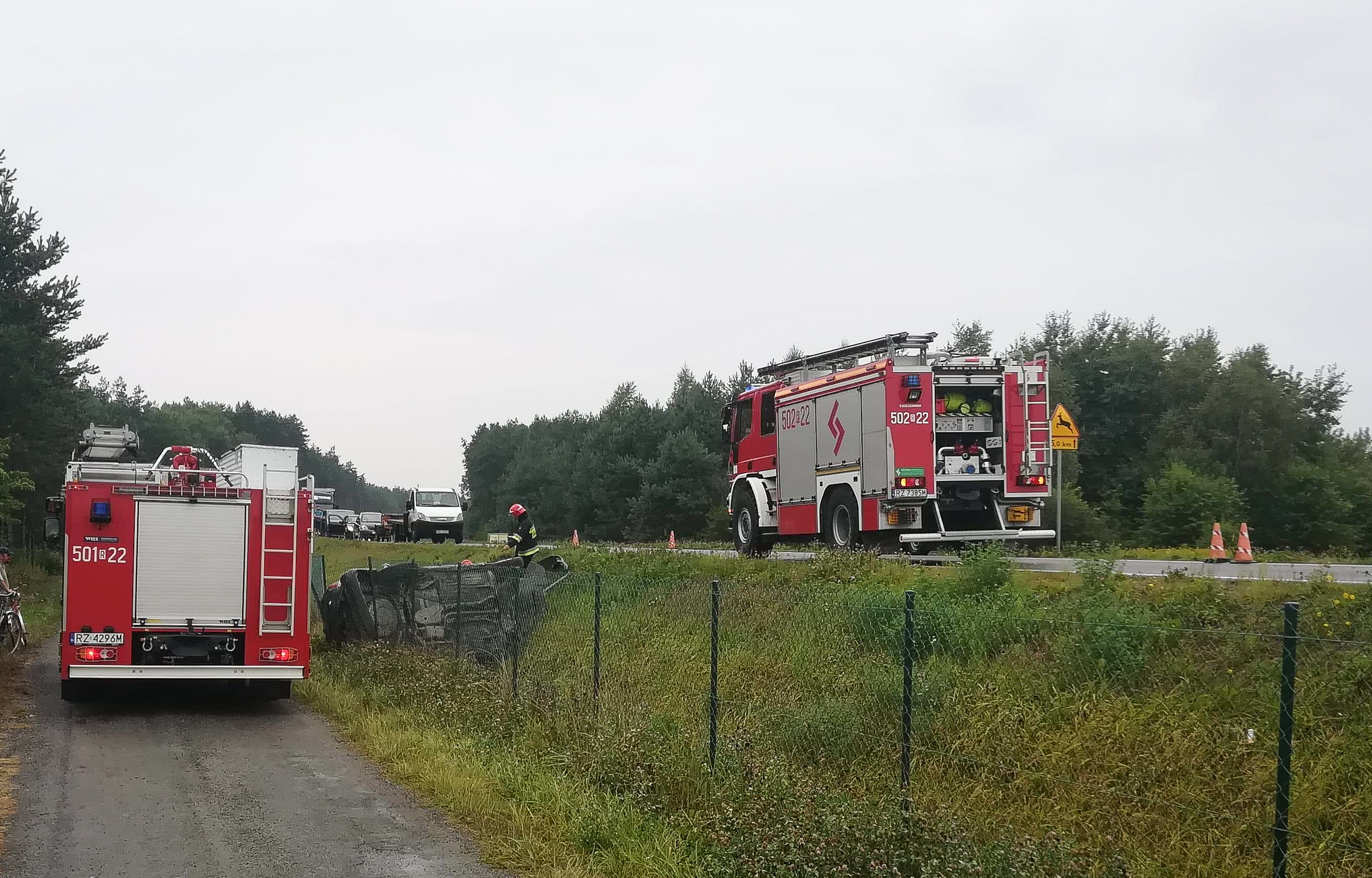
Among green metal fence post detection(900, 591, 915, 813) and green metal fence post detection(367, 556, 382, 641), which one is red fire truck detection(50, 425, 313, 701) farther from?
green metal fence post detection(900, 591, 915, 813)

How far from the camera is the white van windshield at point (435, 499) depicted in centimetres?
4428

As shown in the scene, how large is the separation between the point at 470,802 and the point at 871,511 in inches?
389

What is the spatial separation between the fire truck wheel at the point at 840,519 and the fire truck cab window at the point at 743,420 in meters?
3.28

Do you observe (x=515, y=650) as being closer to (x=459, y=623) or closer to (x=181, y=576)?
(x=459, y=623)

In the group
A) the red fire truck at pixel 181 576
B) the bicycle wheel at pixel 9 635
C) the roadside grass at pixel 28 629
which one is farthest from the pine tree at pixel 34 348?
the red fire truck at pixel 181 576

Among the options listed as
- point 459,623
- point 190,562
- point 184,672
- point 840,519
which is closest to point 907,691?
point 459,623

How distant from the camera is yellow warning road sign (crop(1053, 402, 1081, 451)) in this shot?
1655 cm

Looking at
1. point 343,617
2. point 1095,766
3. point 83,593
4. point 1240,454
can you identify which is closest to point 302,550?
point 83,593

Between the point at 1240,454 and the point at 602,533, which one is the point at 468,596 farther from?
the point at 602,533

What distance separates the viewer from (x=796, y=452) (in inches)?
756

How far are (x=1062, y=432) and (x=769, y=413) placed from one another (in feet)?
17.1

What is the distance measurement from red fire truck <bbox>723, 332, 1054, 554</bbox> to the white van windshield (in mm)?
28045

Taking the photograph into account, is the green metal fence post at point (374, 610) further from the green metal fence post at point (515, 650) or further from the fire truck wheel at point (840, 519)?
the fire truck wheel at point (840, 519)

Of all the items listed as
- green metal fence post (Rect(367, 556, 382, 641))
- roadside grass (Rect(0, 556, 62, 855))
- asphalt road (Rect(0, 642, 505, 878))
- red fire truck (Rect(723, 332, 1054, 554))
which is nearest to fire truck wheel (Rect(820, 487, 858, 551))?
red fire truck (Rect(723, 332, 1054, 554))
